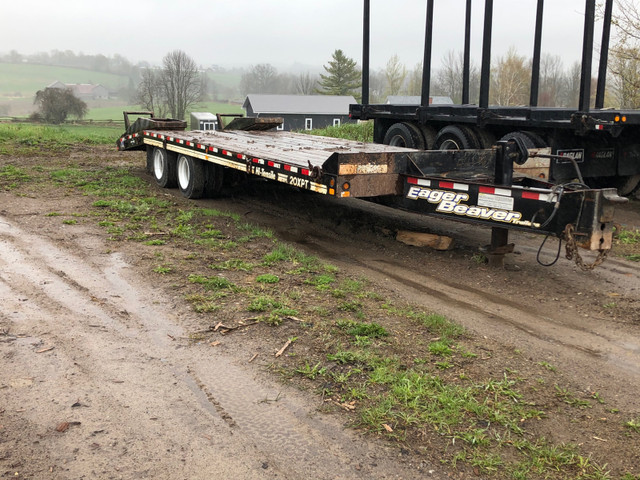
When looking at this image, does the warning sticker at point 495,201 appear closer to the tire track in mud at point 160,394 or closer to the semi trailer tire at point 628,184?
the tire track in mud at point 160,394

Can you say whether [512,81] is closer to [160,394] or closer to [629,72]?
Result: [629,72]

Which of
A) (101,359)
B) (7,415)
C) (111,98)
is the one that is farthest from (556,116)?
(111,98)

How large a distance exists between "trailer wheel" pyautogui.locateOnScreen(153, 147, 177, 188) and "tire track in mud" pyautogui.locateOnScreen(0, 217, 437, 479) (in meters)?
5.62

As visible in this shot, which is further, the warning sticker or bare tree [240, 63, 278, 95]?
bare tree [240, 63, 278, 95]

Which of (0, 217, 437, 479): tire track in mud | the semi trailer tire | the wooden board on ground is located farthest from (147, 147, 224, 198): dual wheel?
the semi trailer tire

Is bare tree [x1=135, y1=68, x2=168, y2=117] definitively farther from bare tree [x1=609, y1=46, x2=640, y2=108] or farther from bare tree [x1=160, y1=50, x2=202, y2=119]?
bare tree [x1=609, y1=46, x2=640, y2=108]

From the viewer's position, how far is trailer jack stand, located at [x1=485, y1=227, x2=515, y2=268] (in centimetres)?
695

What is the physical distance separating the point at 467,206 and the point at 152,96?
2037 inches

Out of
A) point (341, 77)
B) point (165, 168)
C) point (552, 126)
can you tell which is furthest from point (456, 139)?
point (341, 77)

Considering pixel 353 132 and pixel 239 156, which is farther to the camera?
pixel 353 132

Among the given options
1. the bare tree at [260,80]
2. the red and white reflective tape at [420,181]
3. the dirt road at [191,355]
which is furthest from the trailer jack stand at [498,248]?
the bare tree at [260,80]

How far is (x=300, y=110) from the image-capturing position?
184ft

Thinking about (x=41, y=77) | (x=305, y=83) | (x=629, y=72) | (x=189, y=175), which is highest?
(x=305, y=83)

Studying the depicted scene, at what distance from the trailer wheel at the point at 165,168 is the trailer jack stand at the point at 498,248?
6321mm
